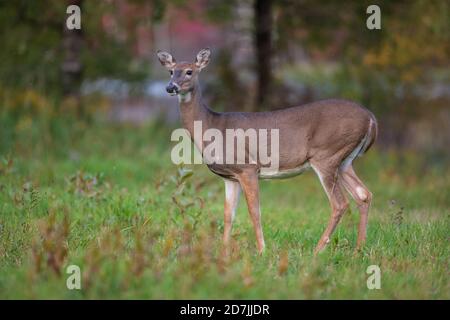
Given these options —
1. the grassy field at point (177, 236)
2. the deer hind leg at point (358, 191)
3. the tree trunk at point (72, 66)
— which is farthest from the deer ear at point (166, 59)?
the tree trunk at point (72, 66)

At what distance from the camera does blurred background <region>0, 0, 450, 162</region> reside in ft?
41.8

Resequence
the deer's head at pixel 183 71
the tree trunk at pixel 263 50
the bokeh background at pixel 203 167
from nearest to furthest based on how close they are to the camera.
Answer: the bokeh background at pixel 203 167
the deer's head at pixel 183 71
the tree trunk at pixel 263 50

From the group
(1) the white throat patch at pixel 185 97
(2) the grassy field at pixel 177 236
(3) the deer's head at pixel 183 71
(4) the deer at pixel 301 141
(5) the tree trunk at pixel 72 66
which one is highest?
(5) the tree trunk at pixel 72 66

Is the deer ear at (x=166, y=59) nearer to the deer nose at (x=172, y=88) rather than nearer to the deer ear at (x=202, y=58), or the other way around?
the deer ear at (x=202, y=58)

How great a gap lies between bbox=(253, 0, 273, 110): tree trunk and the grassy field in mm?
2272

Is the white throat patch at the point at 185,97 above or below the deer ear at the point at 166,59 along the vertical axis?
below

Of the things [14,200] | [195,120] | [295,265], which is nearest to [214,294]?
[295,265]

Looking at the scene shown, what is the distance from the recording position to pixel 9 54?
13094mm

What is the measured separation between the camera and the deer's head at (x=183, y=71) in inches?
275

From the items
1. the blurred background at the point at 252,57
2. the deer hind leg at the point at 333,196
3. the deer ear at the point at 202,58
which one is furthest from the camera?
the blurred background at the point at 252,57

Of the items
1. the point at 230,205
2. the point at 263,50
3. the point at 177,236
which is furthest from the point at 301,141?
the point at 263,50

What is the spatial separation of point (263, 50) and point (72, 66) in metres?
3.46

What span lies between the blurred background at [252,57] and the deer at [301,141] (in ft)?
17.0
